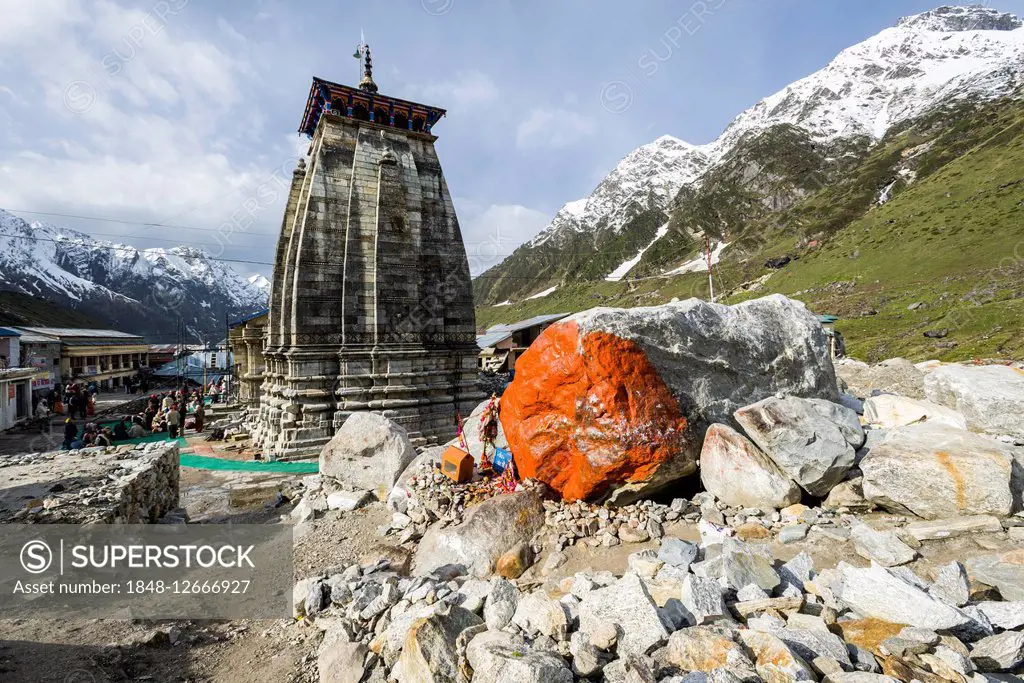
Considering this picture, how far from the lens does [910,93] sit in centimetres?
18850

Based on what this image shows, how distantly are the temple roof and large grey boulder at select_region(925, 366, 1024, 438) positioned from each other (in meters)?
20.8

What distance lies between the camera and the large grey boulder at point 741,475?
7516 mm

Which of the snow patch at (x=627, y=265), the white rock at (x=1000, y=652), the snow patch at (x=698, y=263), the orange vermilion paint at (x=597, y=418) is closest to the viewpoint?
the white rock at (x=1000, y=652)

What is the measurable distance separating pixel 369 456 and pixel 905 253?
7877 cm

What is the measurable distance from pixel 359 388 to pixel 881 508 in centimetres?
1587

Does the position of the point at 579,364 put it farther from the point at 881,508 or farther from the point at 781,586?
the point at 881,508

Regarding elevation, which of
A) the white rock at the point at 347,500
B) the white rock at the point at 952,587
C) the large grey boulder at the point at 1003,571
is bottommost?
the white rock at the point at 347,500

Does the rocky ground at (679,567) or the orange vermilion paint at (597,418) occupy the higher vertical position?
the orange vermilion paint at (597,418)

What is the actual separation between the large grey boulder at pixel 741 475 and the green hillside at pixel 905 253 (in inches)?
1084

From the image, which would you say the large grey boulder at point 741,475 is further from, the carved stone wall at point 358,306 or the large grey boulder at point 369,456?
the carved stone wall at point 358,306

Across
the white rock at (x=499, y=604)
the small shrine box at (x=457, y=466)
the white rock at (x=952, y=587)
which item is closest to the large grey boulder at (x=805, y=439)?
the white rock at (x=952, y=587)

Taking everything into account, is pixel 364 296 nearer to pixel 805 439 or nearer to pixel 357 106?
pixel 357 106

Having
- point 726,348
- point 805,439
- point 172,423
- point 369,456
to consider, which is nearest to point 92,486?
point 369,456

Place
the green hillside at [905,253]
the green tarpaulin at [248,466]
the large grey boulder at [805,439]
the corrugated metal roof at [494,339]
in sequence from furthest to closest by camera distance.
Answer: the corrugated metal roof at [494,339] → the green hillside at [905,253] → the green tarpaulin at [248,466] → the large grey boulder at [805,439]
